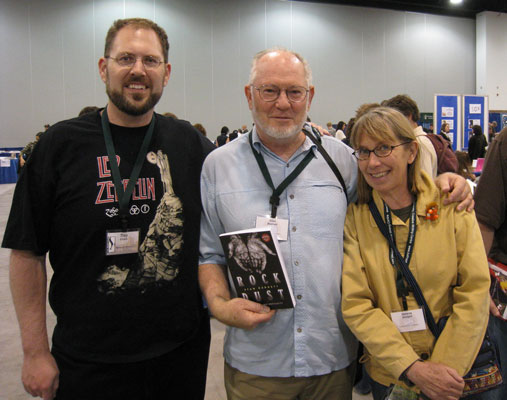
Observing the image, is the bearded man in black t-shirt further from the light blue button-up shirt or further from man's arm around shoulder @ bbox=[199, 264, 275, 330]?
the light blue button-up shirt

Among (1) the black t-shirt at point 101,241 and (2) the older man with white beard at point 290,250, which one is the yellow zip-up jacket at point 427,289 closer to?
(2) the older man with white beard at point 290,250

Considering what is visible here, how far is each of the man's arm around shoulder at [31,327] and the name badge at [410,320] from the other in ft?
4.07

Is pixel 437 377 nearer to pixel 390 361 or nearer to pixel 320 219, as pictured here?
pixel 390 361

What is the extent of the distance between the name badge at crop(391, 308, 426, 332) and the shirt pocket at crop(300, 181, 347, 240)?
0.34 m

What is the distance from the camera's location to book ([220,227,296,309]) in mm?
1244

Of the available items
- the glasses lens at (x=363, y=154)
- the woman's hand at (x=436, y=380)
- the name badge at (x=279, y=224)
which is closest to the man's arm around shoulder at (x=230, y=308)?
the name badge at (x=279, y=224)

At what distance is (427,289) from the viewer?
4.56 feet

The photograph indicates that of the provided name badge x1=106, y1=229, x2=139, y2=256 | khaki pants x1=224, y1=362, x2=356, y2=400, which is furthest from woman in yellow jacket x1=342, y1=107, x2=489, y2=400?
A: name badge x1=106, y1=229, x2=139, y2=256

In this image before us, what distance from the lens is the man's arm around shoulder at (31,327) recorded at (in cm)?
144

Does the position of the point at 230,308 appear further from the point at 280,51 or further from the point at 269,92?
the point at 280,51

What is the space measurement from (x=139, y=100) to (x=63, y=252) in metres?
0.62

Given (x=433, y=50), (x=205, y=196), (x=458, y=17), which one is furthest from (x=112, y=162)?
(x=458, y=17)

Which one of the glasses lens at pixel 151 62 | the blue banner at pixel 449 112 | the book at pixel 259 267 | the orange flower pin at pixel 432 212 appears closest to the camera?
the book at pixel 259 267

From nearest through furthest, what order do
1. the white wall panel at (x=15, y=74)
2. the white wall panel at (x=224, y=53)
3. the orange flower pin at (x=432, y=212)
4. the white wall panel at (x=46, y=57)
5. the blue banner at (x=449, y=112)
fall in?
the orange flower pin at (x=432, y=212) < the blue banner at (x=449, y=112) < the white wall panel at (x=15, y=74) < the white wall panel at (x=46, y=57) < the white wall panel at (x=224, y=53)
